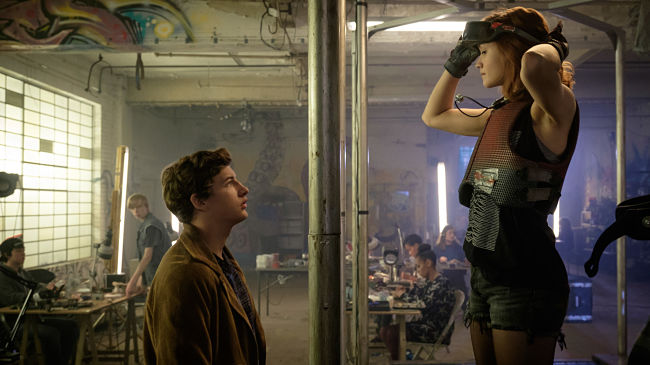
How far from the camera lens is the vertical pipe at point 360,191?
3.11 metres

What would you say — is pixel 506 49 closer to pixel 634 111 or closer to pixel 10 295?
pixel 10 295

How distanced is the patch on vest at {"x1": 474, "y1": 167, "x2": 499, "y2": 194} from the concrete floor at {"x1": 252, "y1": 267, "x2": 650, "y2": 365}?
2505 mm

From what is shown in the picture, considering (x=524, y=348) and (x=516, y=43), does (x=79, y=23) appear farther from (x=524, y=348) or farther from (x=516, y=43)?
(x=524, y=348)

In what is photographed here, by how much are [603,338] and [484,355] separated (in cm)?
656

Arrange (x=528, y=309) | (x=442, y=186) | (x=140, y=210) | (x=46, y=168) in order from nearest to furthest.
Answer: (x=528, y=309)
(x=140, y=210)
(x=46, y=168)
(x=442, y=186)

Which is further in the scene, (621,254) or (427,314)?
(427,314)

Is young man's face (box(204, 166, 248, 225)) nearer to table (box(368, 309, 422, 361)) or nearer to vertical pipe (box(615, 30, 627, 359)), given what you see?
vertical pipe (box(615, 30, 627, 359))

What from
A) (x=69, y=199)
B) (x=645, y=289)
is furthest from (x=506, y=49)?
(x=645, y=289)

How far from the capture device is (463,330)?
298 inches

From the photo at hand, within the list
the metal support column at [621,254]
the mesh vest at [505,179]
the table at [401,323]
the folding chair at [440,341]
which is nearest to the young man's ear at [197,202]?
the mesh vest at [505,179]

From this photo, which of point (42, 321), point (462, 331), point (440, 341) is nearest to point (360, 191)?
point (440, 341)

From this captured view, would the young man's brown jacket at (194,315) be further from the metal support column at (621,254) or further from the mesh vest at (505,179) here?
the metal support column at (621,254)

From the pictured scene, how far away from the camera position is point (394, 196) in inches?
566

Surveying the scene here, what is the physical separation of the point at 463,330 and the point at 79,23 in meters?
6.95
